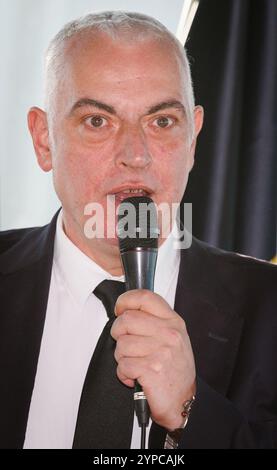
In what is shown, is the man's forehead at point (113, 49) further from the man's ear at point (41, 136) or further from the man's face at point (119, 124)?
the man's ear at point (41, 136)

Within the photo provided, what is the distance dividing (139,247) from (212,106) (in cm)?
152

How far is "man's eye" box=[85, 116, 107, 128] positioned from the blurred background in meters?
0.87

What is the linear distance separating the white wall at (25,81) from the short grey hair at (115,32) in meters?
0.62

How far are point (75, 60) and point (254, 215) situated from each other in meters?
1.13

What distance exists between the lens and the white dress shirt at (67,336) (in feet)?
5.46

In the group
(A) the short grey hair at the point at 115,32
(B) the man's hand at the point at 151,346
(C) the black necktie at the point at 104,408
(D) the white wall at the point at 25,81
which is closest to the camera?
(B) the man's hand at the point at 151,346

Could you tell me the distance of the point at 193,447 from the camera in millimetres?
1354

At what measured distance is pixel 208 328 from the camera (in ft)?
5.80

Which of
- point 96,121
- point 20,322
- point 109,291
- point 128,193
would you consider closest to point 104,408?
point 109,291

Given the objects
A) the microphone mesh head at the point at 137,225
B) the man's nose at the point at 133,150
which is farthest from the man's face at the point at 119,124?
the microphone mesh head at the point at 137,225

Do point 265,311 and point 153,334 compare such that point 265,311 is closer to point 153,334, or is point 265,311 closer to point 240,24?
point 153,334

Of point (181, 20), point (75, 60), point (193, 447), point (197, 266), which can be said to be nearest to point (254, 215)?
point (197, 266)
